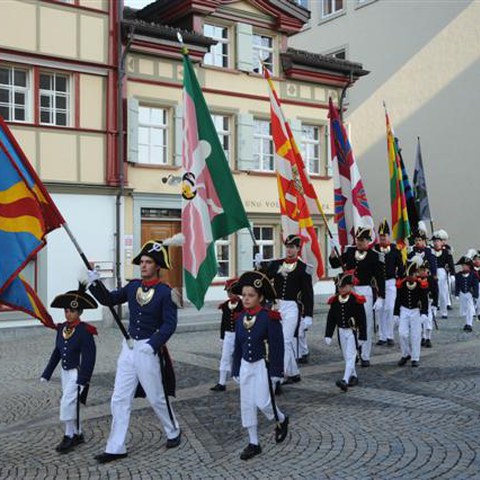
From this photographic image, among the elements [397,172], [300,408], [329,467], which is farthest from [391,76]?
[329,467]

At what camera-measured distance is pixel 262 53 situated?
73.4 feet

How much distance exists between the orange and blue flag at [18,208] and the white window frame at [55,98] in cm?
1177

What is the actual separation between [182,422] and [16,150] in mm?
3312

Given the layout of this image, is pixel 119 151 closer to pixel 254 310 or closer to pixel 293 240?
pixel 293 240

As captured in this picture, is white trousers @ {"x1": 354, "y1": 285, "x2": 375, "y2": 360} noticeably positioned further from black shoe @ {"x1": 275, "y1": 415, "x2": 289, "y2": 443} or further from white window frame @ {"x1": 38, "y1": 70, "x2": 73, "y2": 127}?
white window frame @ {"x1": 38, "y1": 70, "x2": 73, "y2": 127}

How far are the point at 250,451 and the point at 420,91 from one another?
2407 cm

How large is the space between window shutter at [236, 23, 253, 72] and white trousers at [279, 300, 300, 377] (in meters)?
13.4

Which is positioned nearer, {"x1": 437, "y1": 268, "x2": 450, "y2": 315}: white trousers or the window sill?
{"x1": 437, "y1": 268, "x2": 450, "y2": 315}: white trousers

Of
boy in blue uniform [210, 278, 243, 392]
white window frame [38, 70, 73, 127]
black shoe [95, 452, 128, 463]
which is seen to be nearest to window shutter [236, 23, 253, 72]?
white window frame [38, 70, 73, 127]

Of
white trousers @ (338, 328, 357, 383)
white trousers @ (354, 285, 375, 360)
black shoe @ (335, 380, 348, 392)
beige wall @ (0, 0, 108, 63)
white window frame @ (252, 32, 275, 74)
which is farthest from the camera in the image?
white window frame @ (252, 32, 275, 74)

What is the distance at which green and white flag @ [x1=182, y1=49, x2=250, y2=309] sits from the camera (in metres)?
7.88

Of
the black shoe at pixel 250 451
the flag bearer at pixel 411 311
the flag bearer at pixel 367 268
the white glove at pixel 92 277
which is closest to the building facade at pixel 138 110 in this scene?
the flag bearer at pixel 367 268

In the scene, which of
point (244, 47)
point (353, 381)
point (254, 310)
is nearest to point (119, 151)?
point (244, 47)

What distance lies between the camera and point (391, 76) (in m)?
28.7
